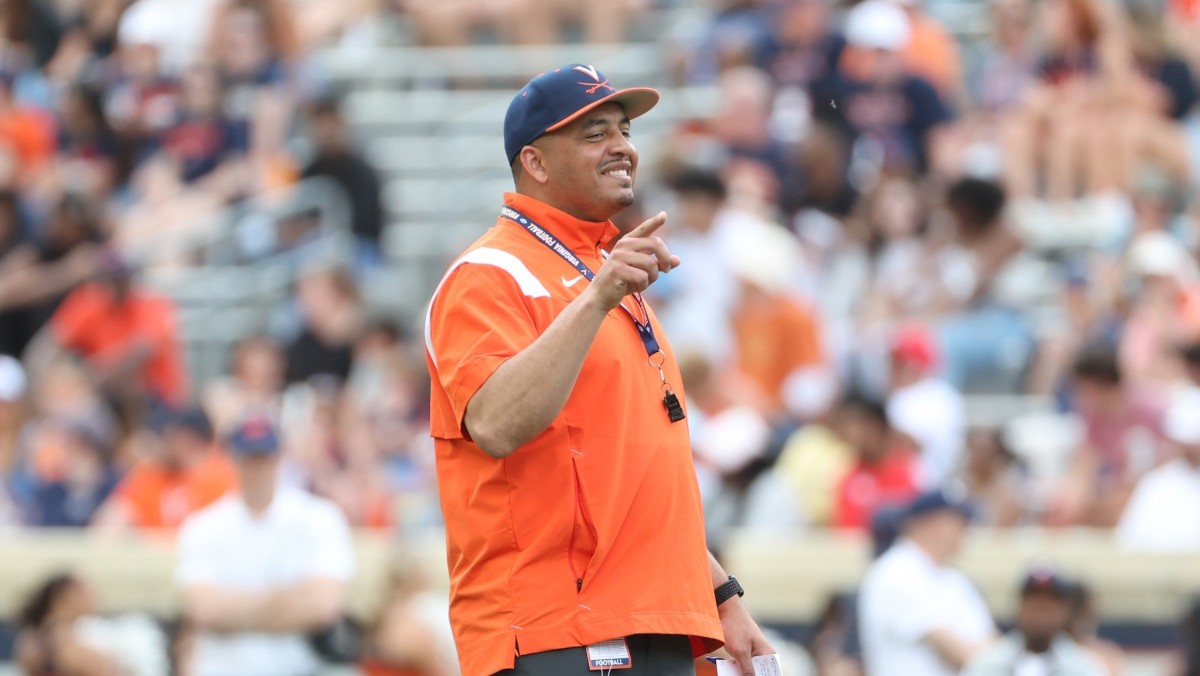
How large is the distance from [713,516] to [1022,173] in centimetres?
334

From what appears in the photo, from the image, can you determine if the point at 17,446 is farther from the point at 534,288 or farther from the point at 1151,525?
the point at 534,288

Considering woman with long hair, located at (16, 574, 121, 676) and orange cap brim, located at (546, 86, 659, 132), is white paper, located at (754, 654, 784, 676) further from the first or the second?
woman with long hair, located at (16, 574, 121, 676)

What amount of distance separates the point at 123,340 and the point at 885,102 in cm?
494

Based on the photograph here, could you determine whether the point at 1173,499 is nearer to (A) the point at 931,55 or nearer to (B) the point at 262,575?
(B) the point at 262,575

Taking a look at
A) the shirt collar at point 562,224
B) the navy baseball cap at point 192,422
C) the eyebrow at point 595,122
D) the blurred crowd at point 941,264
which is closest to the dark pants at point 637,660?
the shirt collar at point 562,224

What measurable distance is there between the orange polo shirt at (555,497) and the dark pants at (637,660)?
0.08 feet

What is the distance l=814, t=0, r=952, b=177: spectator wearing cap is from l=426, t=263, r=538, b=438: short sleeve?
8.09 metres

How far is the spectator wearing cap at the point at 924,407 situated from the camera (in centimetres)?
1019

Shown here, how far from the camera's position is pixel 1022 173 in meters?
12.1

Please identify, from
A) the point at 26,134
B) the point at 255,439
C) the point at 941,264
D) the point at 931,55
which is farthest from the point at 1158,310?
the point at 26,134

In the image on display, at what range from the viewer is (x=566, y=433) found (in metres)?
4.39

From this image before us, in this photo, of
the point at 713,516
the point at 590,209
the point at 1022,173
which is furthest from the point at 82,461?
the point at 590,209

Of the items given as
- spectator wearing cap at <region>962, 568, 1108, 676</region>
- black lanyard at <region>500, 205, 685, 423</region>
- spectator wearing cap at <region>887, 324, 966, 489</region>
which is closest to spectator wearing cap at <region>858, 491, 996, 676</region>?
spectator wearing cap at <region>962, 568, 1108, 676</region>

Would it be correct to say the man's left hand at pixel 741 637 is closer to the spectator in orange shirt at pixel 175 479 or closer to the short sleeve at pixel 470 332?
the short sleeve at pixel 470 332
